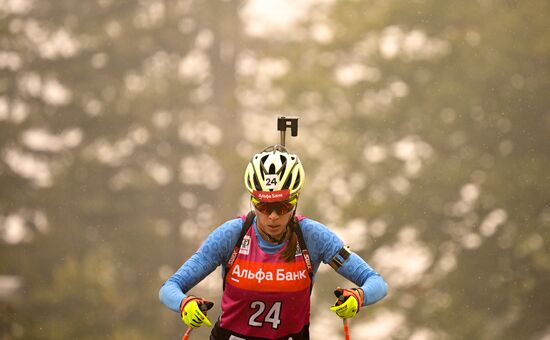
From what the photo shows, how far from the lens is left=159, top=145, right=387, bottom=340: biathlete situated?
5230 mm

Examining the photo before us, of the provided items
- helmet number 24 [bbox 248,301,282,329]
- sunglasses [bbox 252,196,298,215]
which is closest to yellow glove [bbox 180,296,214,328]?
helmet number 24 [bbox 248,301,282,329]

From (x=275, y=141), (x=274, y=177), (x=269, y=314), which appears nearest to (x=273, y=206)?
(x=274, y=177)

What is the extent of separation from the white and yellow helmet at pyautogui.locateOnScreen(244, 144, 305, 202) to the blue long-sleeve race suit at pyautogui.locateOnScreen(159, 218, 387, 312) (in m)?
0.32

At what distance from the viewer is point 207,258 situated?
5.32 meters

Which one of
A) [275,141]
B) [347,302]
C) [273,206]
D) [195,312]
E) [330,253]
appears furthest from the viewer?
[275,141]

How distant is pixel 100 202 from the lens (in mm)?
14164

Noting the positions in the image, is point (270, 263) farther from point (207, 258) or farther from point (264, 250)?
point (207, 258)

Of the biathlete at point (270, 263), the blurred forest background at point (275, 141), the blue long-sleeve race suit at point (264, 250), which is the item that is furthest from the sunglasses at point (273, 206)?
the blurred forest background at point (275, 141)

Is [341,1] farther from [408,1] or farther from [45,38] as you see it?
[45,38]

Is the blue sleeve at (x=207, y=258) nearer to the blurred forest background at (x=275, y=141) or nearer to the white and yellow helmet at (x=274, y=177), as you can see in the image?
the white and yellow helmet at (x=274, y=177)

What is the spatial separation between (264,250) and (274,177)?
1.69 ft

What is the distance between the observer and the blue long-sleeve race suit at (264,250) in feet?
17.3

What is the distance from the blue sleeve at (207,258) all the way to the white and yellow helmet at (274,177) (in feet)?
1.09

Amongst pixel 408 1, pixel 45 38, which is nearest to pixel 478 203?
pixel 408 1
